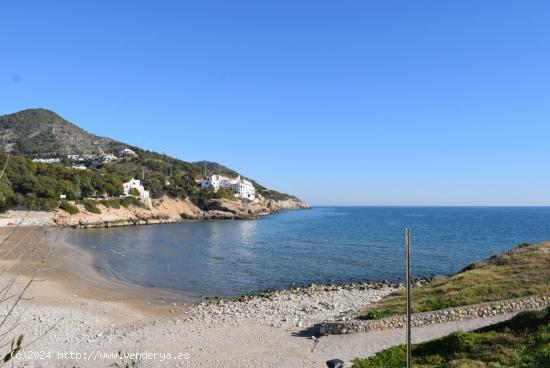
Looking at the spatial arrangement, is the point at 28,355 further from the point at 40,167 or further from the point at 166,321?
the point at 40,167

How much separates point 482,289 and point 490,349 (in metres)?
9.91

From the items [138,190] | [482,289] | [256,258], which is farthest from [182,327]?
[138,190]

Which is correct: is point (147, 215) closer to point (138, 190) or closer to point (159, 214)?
point (159, 214)

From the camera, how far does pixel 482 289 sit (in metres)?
20.8

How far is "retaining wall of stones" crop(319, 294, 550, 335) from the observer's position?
58.2 feet

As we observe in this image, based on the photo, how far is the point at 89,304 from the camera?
2495 centimetres

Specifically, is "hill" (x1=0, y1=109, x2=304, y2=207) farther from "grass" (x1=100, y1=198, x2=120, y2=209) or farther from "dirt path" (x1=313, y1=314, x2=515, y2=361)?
"dirt path" (x1=313, y1=314, x2=515, y2=361)

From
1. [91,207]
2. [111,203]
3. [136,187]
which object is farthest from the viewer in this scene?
[136,187]

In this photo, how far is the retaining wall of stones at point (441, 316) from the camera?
17734 mm

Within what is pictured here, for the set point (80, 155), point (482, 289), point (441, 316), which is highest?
point (80, 155)

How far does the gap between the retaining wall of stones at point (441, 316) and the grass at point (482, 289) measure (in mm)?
486

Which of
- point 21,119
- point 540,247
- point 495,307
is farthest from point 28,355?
point 21,119

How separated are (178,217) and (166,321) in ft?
294

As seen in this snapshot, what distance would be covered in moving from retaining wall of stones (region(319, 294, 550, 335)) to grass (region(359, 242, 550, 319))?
49 centimetres
